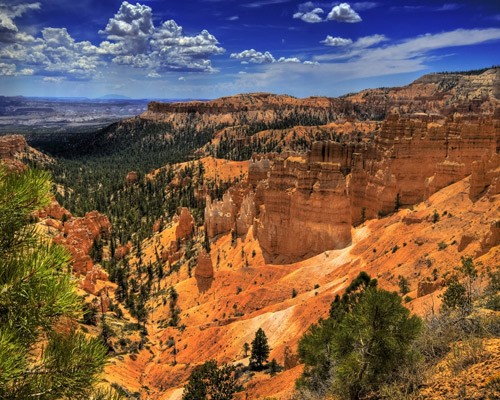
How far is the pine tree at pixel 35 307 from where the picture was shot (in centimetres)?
477

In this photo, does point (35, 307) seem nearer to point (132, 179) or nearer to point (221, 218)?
point (221, 218)

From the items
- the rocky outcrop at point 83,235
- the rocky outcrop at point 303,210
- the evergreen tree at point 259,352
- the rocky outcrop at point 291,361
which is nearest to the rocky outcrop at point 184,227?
the rocky outcrop at point 83,235

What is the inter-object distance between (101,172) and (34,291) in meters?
131

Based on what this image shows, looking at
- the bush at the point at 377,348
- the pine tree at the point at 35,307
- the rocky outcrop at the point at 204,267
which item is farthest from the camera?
the rocky outcrop at the point at 204,267

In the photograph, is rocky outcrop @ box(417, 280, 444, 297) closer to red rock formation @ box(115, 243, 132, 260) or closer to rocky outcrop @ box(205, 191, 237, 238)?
rocky outcrop @ box(205, 191, 237, 238)

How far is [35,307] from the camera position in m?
4.87

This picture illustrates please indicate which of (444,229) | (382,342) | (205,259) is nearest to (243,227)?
(205,259)

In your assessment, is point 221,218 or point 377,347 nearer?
point 377,347

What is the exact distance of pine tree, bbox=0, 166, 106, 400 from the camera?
188 inches

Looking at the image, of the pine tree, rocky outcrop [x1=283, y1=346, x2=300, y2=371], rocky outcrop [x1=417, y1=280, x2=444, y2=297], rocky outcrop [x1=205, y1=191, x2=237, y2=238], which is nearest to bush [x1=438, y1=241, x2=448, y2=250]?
rocky outcrop [x1=417, y1=280, x2=444, y2=297]

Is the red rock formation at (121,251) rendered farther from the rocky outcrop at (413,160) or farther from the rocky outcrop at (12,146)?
the rocky outcrop at (12,146)

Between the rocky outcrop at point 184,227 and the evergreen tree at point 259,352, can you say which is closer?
the evergreen tree at point 259,352

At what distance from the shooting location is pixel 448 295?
1555cm

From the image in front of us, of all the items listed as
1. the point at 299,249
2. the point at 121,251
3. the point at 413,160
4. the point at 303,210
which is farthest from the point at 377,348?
the point at 121,251
